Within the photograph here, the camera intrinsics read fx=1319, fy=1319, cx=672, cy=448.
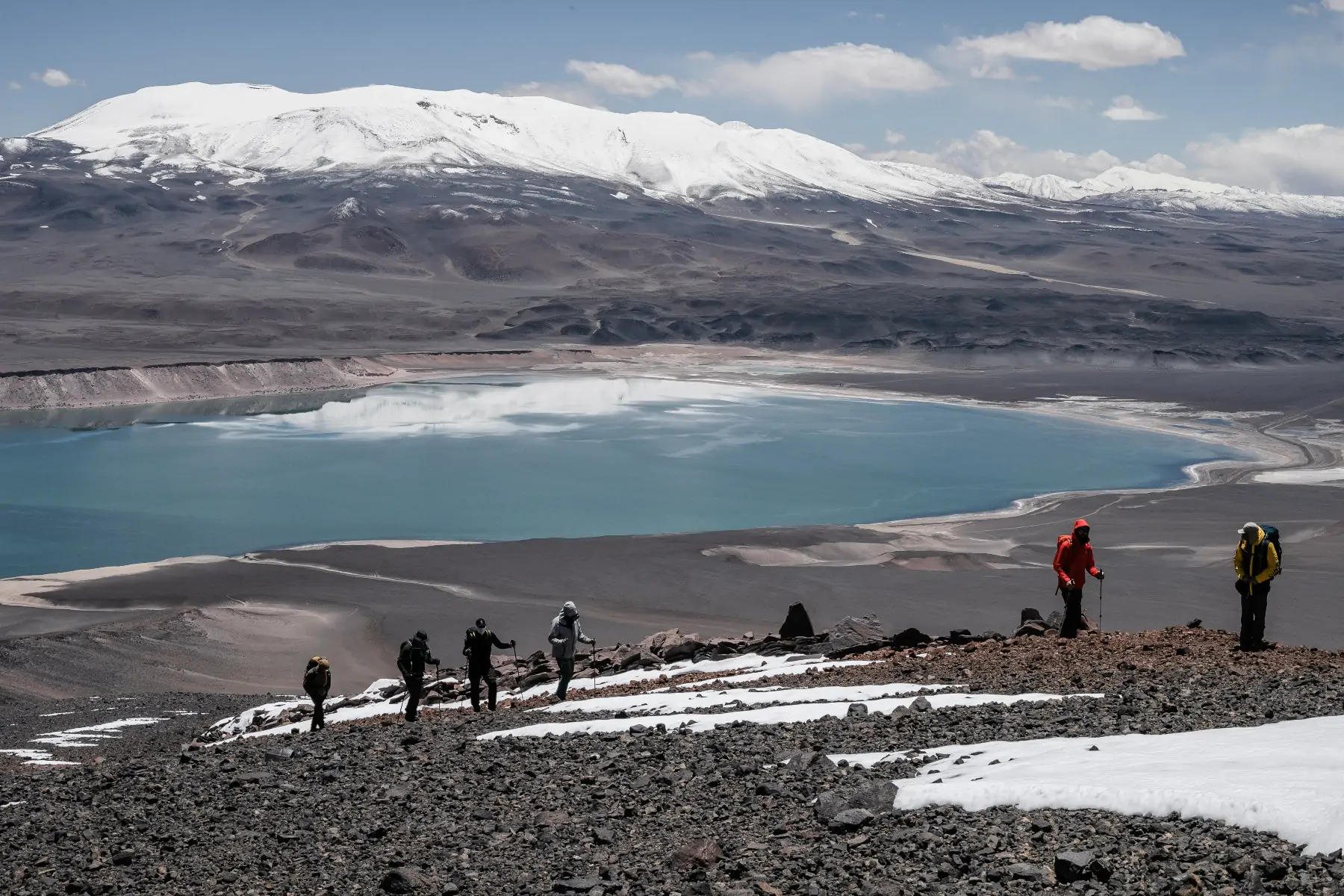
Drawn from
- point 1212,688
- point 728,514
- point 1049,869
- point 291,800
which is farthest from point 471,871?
point 728,514

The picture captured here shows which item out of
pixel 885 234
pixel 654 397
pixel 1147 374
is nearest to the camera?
pixel 654 397

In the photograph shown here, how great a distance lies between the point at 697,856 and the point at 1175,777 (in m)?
2.20

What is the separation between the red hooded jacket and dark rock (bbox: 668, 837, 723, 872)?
615cm

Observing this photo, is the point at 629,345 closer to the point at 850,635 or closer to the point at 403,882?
the point at 850,635

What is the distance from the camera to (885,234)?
589 feet

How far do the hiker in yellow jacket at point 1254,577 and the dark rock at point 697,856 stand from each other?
589cm

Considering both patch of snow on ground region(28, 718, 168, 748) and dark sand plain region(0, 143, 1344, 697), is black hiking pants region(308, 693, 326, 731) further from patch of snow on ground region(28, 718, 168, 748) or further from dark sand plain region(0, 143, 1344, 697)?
dark sand plain region(0, 143, 1344, 697)

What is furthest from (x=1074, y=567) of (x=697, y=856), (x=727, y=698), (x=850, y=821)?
(x=697, y=856)

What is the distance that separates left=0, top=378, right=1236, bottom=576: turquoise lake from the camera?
37344 millimetres

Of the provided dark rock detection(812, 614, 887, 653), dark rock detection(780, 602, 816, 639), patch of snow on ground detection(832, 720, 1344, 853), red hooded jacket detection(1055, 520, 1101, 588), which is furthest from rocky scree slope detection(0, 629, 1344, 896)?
dark rock detection(780, 602, 816, 639)

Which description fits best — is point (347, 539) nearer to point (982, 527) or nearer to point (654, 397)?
point (982, 527)

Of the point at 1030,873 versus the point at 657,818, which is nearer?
the point at 1030,873

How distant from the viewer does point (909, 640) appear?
13422 millimetres

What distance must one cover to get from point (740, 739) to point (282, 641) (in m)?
17.4
